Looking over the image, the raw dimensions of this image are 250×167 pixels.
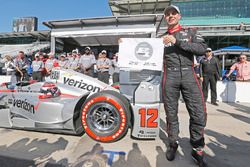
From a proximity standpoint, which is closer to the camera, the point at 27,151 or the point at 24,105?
the point at 27,151

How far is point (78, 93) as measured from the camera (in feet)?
9.63

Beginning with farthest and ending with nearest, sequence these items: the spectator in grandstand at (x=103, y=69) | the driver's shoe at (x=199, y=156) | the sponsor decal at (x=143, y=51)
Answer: the spectator in grandstand at (x=103, y=69) < the sponsor decal at (x=143, y=51) < the driver's shoe at (x=199, y=156)

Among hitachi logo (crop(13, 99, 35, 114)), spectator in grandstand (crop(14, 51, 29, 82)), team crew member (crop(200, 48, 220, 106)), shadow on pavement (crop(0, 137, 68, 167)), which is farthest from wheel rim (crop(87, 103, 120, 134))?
spectator in grandstand (crop(14, 51, 29, 82))

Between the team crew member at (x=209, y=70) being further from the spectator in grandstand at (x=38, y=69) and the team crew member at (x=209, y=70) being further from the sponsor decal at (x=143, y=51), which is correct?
the spectator in grandstand at (x=38, y=69)

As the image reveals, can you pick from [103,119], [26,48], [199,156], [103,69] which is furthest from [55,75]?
[26,48]

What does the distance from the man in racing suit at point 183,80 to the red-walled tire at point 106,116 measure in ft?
1.92

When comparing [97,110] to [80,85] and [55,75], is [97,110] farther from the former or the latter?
[55,75]

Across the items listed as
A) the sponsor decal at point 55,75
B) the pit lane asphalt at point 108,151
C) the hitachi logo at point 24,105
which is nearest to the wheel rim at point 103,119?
the pit lane asphalt at point 108,151

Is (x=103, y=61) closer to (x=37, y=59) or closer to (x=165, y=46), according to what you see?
(x=37, y=59)

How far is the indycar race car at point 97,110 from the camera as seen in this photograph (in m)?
2.23

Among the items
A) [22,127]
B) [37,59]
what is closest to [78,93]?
[22,127]

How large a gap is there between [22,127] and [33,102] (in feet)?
1.44

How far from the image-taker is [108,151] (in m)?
2.13

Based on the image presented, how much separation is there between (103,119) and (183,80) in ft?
3.83
